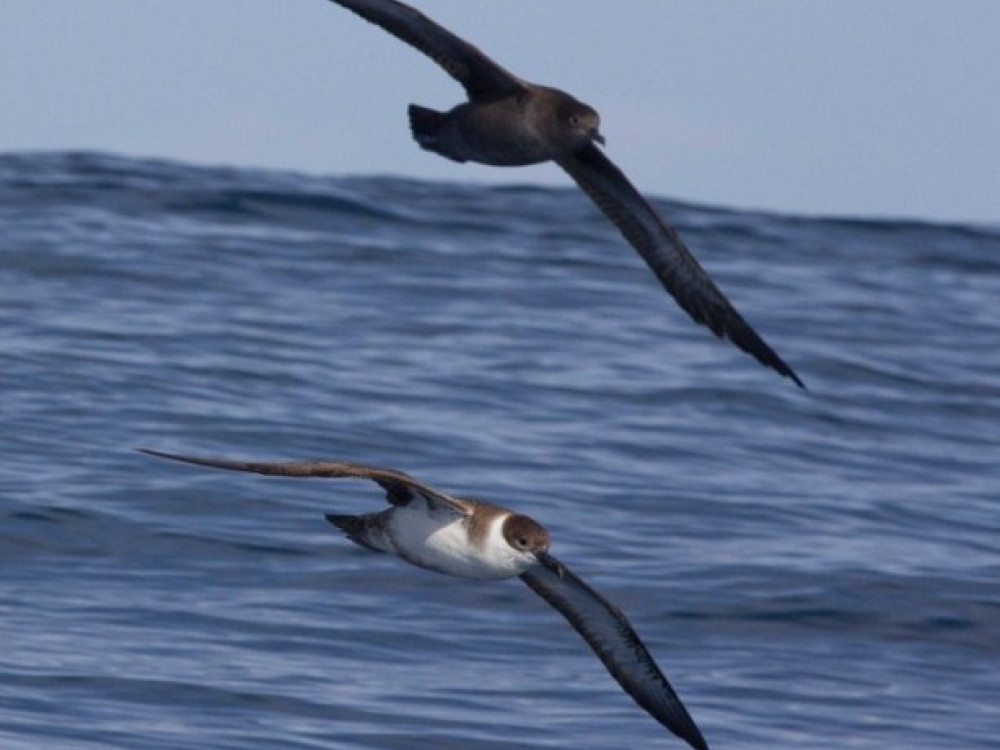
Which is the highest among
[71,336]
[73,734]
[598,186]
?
[598,186]

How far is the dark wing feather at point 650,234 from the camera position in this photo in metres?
11.1

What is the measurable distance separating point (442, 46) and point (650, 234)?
1778 mm

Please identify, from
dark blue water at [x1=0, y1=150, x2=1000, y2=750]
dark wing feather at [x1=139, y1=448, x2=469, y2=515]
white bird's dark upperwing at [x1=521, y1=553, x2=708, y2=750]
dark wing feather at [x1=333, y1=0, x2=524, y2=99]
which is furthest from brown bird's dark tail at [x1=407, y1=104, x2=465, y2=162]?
dark blue water at [x1=0, y1=150, x2=1000, y2=750]

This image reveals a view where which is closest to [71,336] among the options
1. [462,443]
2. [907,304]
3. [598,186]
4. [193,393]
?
[193,393]

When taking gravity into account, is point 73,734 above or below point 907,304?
below

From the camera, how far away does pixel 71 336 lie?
18.4 meters

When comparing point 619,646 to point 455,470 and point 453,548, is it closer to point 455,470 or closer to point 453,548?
point 453,548

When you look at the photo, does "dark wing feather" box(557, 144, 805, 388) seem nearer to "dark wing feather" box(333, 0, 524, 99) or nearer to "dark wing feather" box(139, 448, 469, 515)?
"dark wing feather" box(333, 0, 524, 99)

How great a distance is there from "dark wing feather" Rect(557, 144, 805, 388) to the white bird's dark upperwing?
170 cm

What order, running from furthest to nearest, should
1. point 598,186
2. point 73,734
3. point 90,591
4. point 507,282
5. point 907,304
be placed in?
point 907,304 → point 507,282 → point 90,591 → point 598,186 → point 73,734

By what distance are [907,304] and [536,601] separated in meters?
12.6

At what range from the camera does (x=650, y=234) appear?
11.3 m

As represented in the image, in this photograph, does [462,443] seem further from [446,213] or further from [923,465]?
[446,213]

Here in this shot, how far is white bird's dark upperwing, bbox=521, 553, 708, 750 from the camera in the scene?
988 cm
